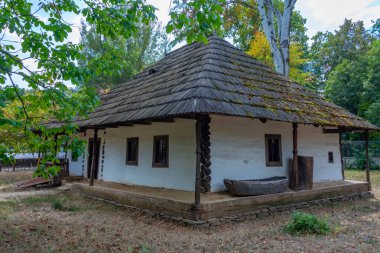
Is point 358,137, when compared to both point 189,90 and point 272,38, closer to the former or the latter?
point 272,38

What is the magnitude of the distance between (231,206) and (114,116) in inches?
168

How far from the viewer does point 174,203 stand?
655cm

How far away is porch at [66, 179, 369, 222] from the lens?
629 cm

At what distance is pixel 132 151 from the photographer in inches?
404

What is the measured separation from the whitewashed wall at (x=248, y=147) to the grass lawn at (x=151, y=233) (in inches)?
56.2

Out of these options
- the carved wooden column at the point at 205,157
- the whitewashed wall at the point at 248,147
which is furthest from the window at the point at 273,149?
the carved wooden column at the point at 205,157

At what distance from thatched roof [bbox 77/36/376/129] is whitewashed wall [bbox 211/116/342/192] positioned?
2.89 feet

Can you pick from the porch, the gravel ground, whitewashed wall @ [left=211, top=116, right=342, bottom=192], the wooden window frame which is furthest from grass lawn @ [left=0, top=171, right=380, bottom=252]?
the wooden window frame

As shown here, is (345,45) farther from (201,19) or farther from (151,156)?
(201,19)

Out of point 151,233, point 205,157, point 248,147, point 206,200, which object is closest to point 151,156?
point 205,157

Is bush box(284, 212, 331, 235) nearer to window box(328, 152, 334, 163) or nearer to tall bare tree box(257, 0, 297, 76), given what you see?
window box(328, 152, 334, 163)

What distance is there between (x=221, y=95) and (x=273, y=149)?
3.27 meters

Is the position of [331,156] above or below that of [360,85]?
below

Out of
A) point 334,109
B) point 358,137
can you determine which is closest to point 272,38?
point 334,109
